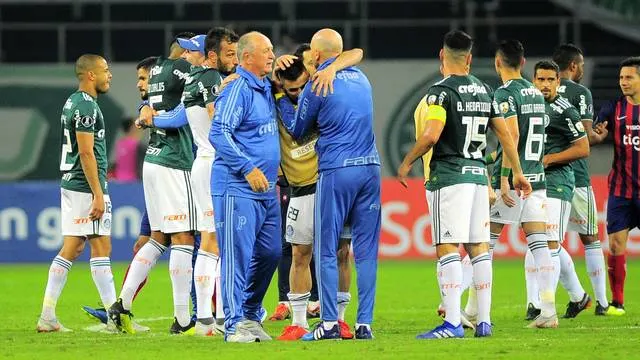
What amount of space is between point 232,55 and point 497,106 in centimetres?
235

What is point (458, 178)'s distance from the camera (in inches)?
419

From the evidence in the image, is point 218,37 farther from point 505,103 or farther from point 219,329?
point 505,103

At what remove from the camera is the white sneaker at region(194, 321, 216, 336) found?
11141 millimetres

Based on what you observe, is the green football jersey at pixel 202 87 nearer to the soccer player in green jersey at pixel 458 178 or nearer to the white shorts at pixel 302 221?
the white shorts at pixel 302 221

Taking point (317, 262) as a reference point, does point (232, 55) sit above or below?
above

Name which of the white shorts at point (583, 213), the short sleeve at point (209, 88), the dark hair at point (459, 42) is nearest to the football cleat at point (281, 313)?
the short sleeve at point (209, 88)

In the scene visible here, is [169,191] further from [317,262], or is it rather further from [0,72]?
[0,72]

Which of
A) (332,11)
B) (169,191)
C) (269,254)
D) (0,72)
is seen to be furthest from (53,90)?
(269,254)

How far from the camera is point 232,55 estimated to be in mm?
11570

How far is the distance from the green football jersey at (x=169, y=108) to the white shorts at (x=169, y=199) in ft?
0.28

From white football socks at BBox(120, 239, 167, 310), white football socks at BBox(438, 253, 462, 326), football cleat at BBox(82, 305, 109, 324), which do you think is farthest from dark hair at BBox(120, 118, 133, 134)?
white football socks at BBox(438, 253, 462, 326)

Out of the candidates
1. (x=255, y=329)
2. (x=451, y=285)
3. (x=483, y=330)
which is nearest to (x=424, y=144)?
(x=451, y=285)

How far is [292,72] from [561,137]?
3219 millimetres

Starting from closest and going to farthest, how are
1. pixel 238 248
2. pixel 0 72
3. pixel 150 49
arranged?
1. pixel 238 248
2. pixel 0 72
3. pixel 150 49
